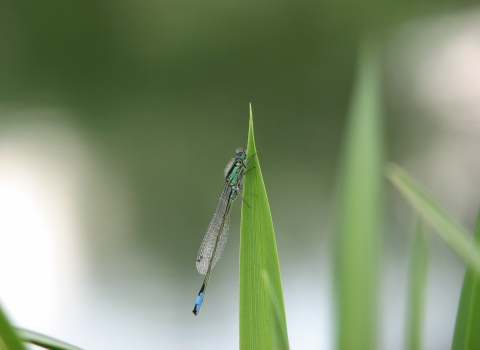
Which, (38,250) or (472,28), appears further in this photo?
(472,28)

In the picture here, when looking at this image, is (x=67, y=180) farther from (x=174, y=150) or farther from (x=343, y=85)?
(x=343, y=85)

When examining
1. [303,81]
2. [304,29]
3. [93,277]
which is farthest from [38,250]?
[304,29]

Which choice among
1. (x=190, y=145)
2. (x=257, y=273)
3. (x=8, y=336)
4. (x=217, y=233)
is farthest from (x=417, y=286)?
(x=190, y=145)

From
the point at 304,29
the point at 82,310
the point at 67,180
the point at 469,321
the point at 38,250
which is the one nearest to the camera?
the point at 469,321

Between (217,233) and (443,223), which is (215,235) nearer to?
(217,233)

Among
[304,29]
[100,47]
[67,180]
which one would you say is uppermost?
[304,29]

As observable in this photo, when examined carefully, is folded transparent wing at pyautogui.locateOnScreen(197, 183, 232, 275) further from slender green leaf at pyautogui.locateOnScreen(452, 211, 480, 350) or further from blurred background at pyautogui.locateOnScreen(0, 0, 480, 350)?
blurred background at pyautogui.locateOnScreen(0, 0, 480, 350)

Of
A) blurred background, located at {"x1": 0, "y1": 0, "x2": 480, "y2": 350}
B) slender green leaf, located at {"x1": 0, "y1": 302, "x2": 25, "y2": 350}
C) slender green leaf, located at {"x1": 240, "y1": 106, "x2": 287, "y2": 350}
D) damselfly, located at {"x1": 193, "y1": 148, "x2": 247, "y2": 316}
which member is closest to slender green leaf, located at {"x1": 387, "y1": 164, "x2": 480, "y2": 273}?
slender green leaf, located at {"x1": 240, "y1": 106, "x2": 287, "y2": 350}
